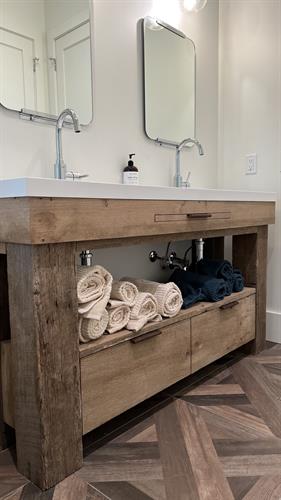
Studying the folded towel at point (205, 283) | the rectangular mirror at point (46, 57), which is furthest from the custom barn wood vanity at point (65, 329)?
the rectangular mirror at point (46, 57)

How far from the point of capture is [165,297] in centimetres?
130

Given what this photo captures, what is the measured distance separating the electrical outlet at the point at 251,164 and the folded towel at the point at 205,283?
0.78 m

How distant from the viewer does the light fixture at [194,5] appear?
6.27 feet

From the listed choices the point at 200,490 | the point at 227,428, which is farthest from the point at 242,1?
the point at 200,490

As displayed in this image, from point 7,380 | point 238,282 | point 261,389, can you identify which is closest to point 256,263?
point 238,282

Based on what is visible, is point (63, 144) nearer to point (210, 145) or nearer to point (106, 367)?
point (106, 367)

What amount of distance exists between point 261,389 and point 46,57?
153 cm

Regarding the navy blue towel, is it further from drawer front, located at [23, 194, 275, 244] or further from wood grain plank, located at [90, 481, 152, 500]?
wood grain plank, located at [90, 481, 152, 500]

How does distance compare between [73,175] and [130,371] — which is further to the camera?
[73,175]

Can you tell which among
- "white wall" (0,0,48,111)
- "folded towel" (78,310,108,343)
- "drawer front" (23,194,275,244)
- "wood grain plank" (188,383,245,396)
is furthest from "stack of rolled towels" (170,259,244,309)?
"white wall" (0,0,48,111)

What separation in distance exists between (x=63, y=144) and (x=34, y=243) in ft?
2.30

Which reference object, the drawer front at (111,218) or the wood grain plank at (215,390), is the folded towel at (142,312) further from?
the wood grain plank at (215,390)

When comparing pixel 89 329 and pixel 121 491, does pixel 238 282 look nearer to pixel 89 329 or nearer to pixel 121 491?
pixel 89 329

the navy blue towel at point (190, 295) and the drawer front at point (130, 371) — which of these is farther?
the navy blue towel at point (190, 295)
